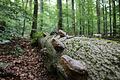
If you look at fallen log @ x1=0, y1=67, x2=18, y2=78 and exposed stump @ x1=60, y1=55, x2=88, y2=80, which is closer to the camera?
exposed stump @ x1=60, y1=55, x2=88, y2=80

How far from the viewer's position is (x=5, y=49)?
860cm

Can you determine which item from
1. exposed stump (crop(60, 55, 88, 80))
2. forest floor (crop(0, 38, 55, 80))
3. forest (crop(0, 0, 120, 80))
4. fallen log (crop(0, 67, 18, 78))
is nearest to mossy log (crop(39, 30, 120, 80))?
forest (crop(0, 0, 120, 80))

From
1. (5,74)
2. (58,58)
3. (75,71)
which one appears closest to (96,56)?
(75,71)

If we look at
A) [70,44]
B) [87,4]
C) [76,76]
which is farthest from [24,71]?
[87,4]

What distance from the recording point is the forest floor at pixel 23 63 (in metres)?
5.85

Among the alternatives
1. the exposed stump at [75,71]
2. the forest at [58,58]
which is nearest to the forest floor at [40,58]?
the forest at [58,58]

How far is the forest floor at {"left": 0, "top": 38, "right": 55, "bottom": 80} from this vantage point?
5848 millimetres

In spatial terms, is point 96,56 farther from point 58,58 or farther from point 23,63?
point 23,63

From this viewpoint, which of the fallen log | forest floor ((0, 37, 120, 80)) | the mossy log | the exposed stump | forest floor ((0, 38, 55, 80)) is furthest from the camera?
forest floor ((0, 38, 55, 80))

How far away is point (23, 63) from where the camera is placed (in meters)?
7.18

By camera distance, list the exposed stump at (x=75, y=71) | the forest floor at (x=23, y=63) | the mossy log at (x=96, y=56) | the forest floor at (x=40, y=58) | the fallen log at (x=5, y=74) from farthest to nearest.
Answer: the forest floor at (x=23, y=63) → the fallen log at (x=5, y=74) → the forest floor at (x=40, y=58) → the mossy log at (x=96, y=56) → the exposed stump at (x=75, y=71)

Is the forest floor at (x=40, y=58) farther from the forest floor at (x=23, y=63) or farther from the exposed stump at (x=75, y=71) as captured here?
the exposed stump at (x=75, y=71)

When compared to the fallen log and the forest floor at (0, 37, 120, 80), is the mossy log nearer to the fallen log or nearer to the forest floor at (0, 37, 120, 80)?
the forest floor at (0, 37, 120, 80)

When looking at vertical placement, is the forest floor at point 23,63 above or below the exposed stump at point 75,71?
below
